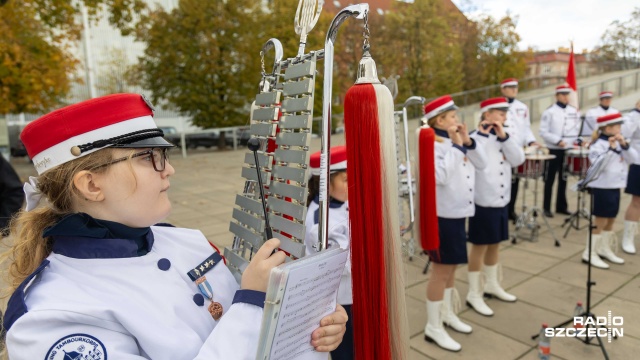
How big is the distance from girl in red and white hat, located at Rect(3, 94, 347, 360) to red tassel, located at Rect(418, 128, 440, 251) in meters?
1.50

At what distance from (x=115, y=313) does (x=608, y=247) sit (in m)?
6.05

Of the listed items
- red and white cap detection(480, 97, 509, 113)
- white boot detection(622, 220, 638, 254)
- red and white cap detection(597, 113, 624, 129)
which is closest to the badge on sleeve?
red and white cap detection(480, 97, 509, 113)

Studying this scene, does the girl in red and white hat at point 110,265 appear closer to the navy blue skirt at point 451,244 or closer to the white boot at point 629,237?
the navy blue skirt at point 451,244

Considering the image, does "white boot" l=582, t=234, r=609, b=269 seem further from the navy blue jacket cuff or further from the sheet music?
the navy blue jacket cuff

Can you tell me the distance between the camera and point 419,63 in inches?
918

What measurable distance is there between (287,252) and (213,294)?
0.33 meters

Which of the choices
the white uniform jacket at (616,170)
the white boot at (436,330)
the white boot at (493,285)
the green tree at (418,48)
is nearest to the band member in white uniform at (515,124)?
the white uniform jacket at (616,170)

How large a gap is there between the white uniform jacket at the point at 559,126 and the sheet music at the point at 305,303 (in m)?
7.62

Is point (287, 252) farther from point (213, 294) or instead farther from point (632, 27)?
point (632, 27)

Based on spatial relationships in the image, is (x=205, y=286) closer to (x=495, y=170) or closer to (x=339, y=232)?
(x=339, y=232)

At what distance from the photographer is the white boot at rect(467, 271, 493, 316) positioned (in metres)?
4.28

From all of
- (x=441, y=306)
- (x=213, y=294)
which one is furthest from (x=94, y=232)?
(x=441, y=306)

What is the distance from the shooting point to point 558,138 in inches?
306

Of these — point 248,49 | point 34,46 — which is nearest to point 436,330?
point 34,46
